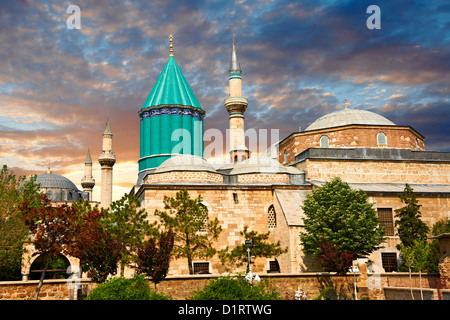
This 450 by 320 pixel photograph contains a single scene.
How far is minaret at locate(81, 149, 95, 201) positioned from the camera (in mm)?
47562

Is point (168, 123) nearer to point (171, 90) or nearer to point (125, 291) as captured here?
point (171, 90)

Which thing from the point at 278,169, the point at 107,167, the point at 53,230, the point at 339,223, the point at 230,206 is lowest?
the point at 53,230

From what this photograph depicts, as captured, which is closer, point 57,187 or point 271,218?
point 271,218

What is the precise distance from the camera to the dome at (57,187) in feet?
143

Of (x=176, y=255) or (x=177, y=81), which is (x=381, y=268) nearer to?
(x=176, y=255)

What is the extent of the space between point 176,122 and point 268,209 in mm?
10895

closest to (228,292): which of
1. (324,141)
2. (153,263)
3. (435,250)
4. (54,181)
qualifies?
(153,263)

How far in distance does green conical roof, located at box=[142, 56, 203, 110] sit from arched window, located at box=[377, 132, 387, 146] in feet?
40.9

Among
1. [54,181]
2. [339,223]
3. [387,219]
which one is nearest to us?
[339,223]

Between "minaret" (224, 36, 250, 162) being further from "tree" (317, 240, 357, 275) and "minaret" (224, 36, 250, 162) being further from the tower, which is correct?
"tree" (317, 240, 357, 275)

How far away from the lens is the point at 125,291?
435 inches

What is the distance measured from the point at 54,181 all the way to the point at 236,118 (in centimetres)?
2466

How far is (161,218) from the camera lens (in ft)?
67.5

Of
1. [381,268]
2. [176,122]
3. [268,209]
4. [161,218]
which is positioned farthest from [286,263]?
[176,122]
